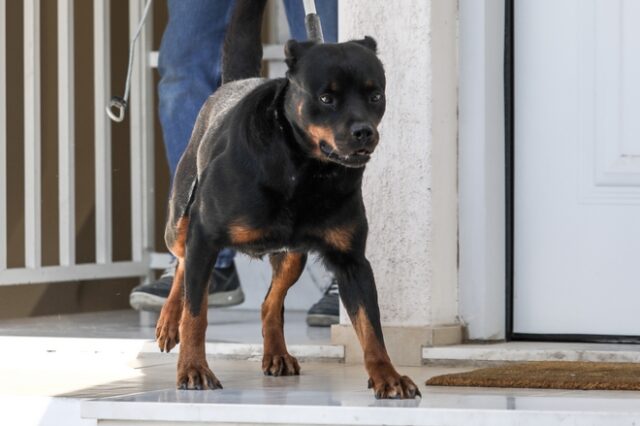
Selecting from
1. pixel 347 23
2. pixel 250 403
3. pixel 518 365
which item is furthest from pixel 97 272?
pixel 250 403

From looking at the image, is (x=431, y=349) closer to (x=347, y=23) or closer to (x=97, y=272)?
(x=347, y=23)

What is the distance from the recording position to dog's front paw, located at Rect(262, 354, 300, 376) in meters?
3.61

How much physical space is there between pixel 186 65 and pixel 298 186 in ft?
5.58

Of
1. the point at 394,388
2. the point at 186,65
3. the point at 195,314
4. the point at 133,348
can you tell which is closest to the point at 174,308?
the point at 195,314

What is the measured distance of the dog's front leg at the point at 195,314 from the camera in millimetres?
3199

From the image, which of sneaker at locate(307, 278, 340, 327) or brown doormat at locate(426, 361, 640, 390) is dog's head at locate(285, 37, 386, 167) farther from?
sneaker at locate(307, 278, 340, 327)

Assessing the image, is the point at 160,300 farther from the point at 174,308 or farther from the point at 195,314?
the point at 195,314

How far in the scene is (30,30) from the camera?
537 centimetres

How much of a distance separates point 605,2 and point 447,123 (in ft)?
2.01

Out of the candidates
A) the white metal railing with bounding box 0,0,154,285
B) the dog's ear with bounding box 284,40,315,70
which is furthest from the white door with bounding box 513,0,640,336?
the white metal railing with bounding box 0,0,154,285

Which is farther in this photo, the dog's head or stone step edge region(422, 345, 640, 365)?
stone step edge region(422, 345, 640, 365)

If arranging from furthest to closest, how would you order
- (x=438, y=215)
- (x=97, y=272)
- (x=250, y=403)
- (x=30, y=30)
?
(x=97, y=272), (x=30, y=30), (x=438, y=215), (x=250, y=403)

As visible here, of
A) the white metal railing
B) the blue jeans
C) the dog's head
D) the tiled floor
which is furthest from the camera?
the white metal railing

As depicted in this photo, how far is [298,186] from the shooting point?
3.10 m
